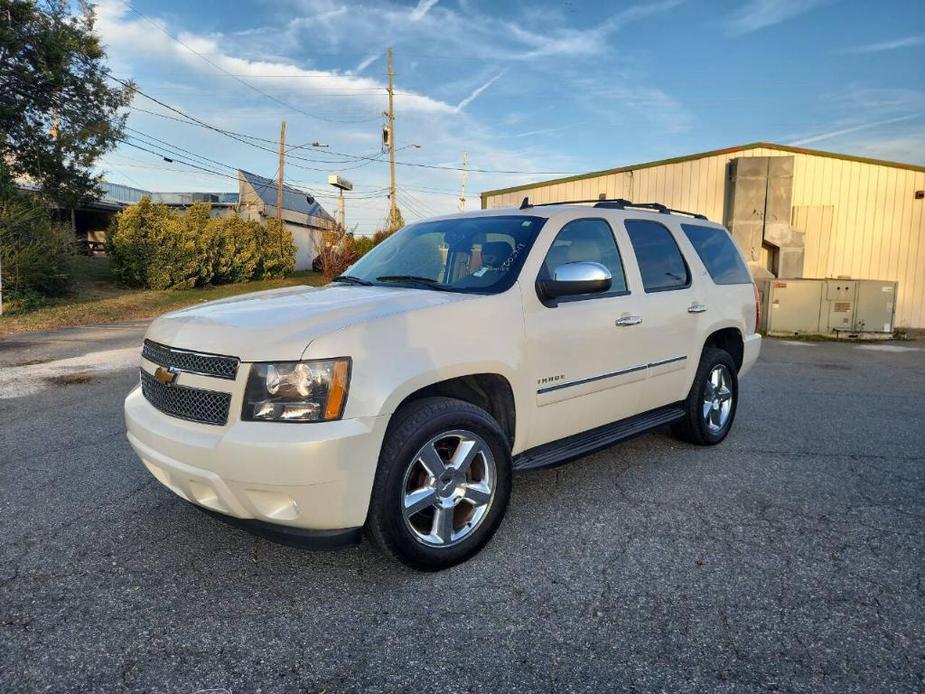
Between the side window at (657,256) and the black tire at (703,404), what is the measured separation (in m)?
0.69

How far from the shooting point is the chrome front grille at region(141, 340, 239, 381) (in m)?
2.65

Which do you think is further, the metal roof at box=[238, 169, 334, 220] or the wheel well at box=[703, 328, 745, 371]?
the metal roof at box=[238, 169, 334, 220]

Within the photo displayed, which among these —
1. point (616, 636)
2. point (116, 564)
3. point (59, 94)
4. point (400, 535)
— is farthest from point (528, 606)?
point (59, 94)

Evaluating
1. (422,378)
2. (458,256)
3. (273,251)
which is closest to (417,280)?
(458,256)

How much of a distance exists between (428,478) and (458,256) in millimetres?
1476

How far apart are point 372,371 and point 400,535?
748 mm

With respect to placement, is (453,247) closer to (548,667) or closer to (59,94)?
(548,667)

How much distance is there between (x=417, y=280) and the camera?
12.1ft

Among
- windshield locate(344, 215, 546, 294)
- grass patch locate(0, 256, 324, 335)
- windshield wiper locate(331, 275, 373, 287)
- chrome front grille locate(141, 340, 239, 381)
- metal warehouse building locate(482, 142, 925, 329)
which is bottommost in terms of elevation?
grass patch locate(0, 256, 324, 335)

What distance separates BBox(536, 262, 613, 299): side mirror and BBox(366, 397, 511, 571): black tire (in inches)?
32.4

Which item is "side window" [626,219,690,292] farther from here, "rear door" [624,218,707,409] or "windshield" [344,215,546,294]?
"windshield" [344,215,546,294]

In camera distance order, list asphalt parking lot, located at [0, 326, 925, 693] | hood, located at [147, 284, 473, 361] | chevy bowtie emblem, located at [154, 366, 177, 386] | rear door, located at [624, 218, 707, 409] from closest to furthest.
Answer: asphalt parking lot, located at [0, 326, 925, 693] < hood, located at [147, 284, 473, 361] < chevy bowtie emblem, located at [154, 366, 177, 386] < rear door, located at [624, 218, 707, 409]

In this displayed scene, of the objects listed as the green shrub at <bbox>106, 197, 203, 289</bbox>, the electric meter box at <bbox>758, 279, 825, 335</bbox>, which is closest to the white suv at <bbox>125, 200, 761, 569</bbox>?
the electric meter box at <bbox>758, 279, 825, 335</bbox>

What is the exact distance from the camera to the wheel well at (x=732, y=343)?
5215mm
